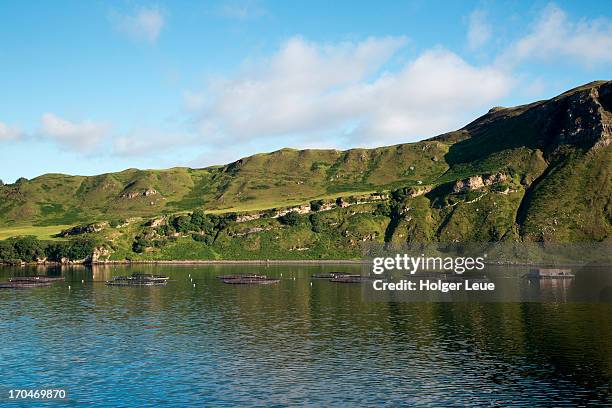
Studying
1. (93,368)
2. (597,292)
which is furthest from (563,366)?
(597,292)

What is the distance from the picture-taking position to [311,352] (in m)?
98.2

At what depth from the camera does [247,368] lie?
88188mm

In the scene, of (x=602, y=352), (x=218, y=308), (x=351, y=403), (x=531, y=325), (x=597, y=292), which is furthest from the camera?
(x=597, y=292)

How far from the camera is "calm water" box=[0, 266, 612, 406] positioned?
2965 inches

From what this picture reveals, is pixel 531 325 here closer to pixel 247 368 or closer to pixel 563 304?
pixel 563 304

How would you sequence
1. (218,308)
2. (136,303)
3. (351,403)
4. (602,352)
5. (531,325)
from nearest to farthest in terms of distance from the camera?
(351,403)
(602,352)
(531,325)
(218,308)
(136,303)

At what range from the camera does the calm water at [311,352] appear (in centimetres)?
7531

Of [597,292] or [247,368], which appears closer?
[247,368]

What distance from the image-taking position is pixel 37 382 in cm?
8062

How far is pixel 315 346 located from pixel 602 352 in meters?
46.7

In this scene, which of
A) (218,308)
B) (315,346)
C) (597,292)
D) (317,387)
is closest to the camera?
(317,387)

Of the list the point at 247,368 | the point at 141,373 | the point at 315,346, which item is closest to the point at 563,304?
the point at 315,346

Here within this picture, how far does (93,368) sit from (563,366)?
228 ft

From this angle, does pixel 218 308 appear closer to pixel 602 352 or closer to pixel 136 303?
pixel 136 303
